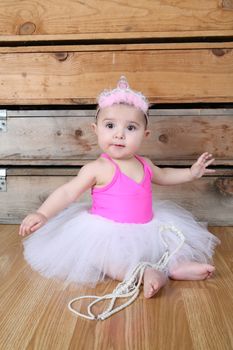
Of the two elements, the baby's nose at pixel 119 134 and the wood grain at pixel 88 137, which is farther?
the wood grain at pixel 88 137

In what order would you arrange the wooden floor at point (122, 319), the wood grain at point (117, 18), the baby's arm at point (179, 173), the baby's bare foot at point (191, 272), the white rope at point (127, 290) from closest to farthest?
the wooden floor at point (122, 319), the white rope at point (127, 290), the baby's bare foot at point (191, 272), the baby's arm at point (179, 173), the wood grain at point (117, 18)

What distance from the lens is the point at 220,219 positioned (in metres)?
1.46

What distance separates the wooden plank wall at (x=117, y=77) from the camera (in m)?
1.33

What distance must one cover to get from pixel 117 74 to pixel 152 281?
75 cm

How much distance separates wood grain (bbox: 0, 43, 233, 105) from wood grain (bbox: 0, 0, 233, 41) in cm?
6

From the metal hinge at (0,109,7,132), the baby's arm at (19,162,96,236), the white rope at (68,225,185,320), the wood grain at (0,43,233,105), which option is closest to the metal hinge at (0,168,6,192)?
the metal hinge at (0,109,7,132)

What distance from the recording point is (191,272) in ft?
3.19

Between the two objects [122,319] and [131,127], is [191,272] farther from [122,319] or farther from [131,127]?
[131,127]

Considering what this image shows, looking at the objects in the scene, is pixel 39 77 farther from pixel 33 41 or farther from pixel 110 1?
pixel 110 1

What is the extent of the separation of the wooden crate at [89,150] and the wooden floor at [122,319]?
45 cm

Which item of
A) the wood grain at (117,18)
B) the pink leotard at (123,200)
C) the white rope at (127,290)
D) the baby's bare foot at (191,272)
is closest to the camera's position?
the white rope at (127,290)

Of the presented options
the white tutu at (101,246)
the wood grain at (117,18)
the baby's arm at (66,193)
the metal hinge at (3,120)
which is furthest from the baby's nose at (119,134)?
the metal hinge at (3,120)

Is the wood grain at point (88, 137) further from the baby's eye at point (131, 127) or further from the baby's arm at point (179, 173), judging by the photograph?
the baby's eye at point (131, 127)

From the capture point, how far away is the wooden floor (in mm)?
706
